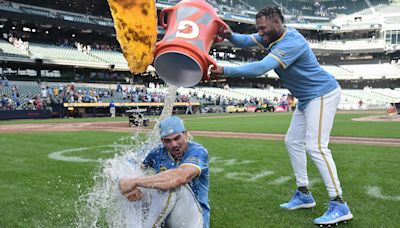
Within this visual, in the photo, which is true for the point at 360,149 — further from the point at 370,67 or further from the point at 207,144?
the point at 370,67

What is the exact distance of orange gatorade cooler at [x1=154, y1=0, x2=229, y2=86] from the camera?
2.55 meters

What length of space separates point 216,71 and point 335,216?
2.06 meters

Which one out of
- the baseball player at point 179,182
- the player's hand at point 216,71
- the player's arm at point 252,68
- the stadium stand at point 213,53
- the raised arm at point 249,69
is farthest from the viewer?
the stadium stand at point 213,53

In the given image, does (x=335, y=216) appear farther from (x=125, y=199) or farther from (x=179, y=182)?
(x=125, y=199)

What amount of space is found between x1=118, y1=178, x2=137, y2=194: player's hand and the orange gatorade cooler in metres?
0.81

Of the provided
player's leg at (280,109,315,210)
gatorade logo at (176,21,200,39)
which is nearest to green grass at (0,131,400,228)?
player's leg at (280,109,315,210)

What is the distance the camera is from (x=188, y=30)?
2.64 m

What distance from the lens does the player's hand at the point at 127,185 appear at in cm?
266

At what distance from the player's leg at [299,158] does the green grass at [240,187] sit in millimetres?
114

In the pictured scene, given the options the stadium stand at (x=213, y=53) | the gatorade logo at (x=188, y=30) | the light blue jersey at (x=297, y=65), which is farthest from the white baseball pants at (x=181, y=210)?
the stadium stand at (x=213, y=53)

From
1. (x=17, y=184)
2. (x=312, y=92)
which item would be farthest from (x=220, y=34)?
(x=17, y=184)

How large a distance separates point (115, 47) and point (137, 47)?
135 feet

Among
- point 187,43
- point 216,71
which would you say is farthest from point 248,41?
point 187,43

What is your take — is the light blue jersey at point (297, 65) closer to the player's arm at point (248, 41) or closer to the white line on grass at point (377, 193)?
the player's arm at point (248, 41)
